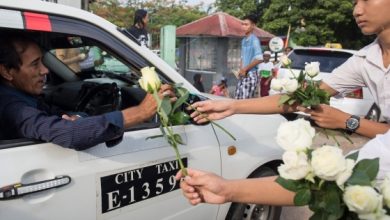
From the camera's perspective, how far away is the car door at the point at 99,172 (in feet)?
5.56

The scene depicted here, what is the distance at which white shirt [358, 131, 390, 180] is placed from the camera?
1333mm

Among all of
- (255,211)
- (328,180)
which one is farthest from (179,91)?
(255,211)

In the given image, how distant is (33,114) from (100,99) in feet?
2.39

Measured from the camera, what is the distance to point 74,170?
5.99ft

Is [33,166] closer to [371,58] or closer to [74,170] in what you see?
[74,170]

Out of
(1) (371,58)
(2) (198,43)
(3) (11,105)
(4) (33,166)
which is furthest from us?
(2) (198,43)

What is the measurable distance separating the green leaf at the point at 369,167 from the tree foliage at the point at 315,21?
25.8m

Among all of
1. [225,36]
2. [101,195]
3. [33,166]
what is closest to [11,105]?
[33,166]

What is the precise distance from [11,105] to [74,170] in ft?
1.40

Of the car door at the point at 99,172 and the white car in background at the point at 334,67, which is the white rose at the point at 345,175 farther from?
the white car in background at the point at 334,67

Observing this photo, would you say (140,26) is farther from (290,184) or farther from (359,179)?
(359,179)

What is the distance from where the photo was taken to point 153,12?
91.3 feet

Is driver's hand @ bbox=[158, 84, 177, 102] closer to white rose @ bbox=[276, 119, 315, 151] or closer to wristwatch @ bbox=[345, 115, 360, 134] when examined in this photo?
white rose @ bbox=[276, 119, 315, 151]

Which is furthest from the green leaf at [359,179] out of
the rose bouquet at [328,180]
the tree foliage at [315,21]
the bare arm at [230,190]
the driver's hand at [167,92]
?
the tree foliage at [315,21]
